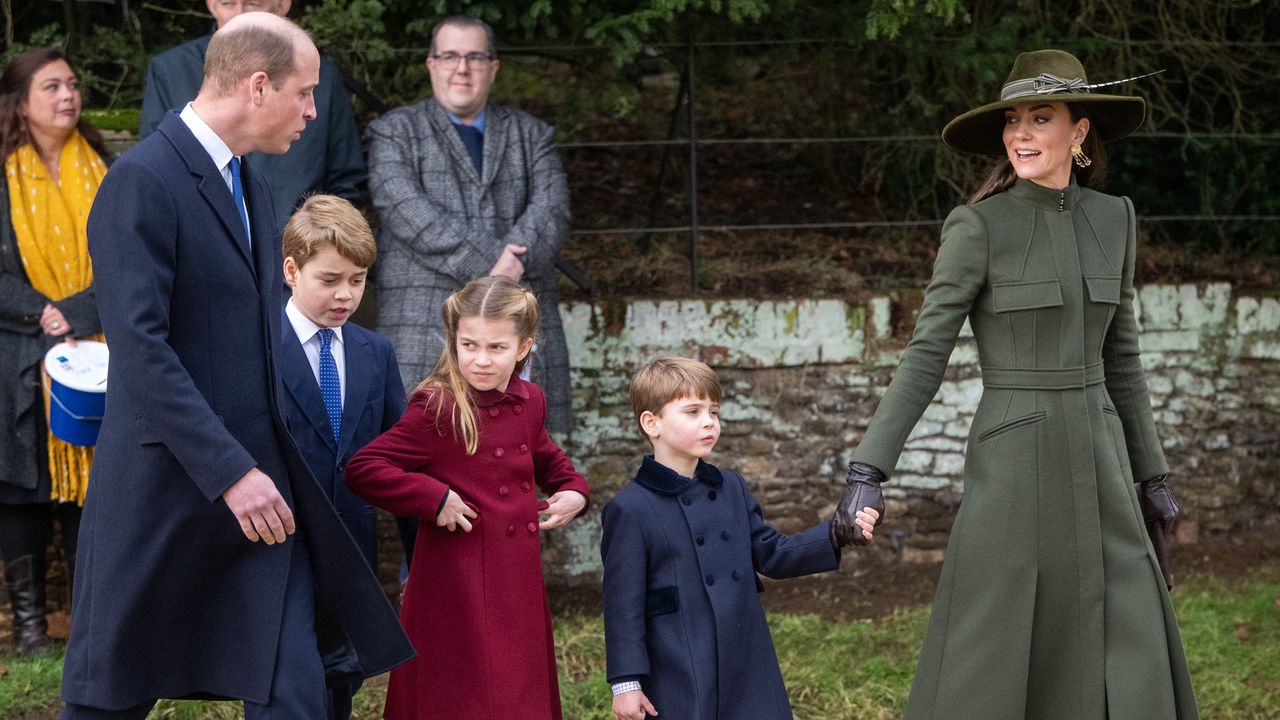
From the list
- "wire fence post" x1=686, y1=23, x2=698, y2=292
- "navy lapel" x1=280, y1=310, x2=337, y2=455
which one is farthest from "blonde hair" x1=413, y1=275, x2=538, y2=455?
"wire fence post" x1=686, y1=23, x2=698, y2=292

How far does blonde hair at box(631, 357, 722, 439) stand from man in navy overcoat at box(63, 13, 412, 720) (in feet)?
2.93

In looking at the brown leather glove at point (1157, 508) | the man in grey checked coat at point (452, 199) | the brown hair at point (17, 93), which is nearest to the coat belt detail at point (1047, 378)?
the brown leather glove at point (1157, 508)

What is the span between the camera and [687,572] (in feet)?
12.0

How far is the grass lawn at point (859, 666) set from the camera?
4.82 meters

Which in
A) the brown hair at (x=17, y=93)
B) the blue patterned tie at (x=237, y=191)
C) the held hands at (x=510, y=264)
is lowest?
the held hands at (x=510, y=264)

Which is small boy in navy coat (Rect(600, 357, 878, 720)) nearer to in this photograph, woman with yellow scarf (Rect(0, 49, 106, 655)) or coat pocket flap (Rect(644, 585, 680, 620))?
coat pocket flap (Rect(644, 585, 680, 620))

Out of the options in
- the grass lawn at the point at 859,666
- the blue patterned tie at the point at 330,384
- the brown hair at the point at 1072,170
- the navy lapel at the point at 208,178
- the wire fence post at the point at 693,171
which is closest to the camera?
the navy lapel at the point at 208,178

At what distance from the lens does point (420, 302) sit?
525cm

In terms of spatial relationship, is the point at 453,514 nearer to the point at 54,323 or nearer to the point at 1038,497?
the point at 1038,497

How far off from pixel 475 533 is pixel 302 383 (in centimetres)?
59

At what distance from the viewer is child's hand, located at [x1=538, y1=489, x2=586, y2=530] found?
3.79 m

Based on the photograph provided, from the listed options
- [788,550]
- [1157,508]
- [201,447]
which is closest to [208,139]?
[201,447]

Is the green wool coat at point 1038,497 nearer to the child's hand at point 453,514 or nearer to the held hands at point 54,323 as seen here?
the child's hand at point 453,514

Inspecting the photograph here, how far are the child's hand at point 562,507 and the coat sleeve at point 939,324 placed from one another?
2.48 feet
